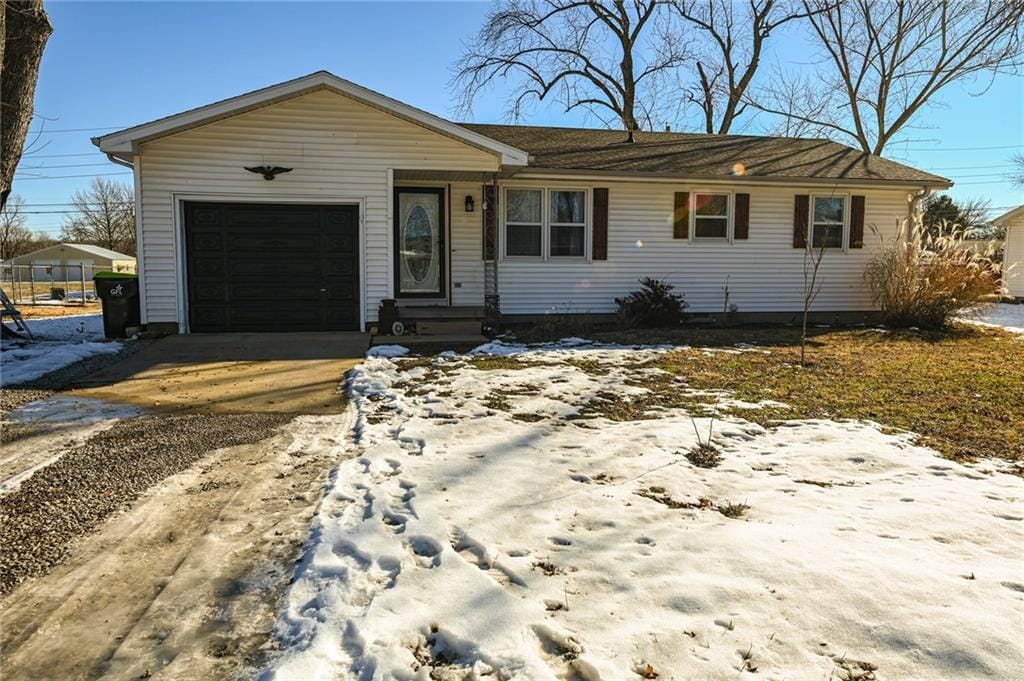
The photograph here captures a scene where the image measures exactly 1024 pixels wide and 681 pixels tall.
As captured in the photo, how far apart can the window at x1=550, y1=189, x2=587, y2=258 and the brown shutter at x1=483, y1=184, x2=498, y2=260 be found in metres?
1.30

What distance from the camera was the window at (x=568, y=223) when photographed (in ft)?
40.8

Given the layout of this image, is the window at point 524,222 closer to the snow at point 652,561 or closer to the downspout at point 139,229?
the downspout at point 139,229

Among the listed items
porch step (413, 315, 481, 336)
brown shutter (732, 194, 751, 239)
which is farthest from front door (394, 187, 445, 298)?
brown shutter (732, 194, 751, 239)

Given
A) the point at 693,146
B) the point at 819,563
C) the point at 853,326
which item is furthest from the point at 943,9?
the point at 819,563

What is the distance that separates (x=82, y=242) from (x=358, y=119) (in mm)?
67863

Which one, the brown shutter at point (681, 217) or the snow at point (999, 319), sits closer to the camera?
the snow at point (999, 319)

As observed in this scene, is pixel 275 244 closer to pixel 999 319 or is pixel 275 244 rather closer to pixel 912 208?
pixel 912 208

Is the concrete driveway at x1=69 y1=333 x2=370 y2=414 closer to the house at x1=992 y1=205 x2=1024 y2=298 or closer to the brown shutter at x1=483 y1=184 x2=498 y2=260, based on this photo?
the brown shutter at x1=483 y1=184 x2=498 y2=260

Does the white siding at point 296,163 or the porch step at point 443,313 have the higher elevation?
the white siding at point 296,163

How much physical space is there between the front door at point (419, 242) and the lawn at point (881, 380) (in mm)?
3621

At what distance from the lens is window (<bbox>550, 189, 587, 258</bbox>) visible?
40.8 ft

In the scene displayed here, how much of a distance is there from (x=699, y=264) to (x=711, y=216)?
1.04m

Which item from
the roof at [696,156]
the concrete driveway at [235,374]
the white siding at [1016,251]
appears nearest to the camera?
the concrete driveway at [235,374]

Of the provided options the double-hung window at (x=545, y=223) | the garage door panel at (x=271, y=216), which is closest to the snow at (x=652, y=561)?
the garage door panel at (x=271, y=216)
